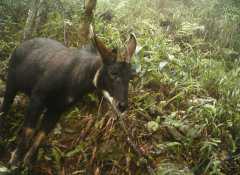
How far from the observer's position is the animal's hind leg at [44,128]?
683cm

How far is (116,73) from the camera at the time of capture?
232 inches

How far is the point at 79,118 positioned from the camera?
7480 millimetres

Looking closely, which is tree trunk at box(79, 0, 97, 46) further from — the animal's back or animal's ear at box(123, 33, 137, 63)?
animal's ear at box(123, 33, 137, 63)

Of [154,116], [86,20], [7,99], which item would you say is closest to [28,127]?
[7,99]

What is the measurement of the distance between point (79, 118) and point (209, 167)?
90.3 inches

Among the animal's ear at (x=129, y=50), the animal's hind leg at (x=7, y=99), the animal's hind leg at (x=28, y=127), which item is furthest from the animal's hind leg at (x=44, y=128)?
the animal's ear at (x=129, y=50)

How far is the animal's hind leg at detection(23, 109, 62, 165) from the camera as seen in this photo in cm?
683

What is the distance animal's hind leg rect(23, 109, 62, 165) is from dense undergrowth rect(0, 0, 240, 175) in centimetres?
15

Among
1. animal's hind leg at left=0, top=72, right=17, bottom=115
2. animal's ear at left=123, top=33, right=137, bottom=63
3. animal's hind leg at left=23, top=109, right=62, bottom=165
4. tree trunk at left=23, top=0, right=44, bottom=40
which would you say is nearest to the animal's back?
animal's hind leg at left=0, top=72, right=17, bottom=115

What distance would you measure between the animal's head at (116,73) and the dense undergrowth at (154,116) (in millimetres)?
1282

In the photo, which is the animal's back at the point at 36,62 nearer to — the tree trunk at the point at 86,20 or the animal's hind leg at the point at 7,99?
the animal's hind leg at the point at 7,99

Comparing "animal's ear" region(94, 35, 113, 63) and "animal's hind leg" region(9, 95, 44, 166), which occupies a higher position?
"animal's ear" region(94, 35, 113, 63)

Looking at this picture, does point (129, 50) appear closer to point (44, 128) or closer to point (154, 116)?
point (154, 116)

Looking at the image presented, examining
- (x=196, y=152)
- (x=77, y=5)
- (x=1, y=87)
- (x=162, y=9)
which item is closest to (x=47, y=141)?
(x=1, y=87)
